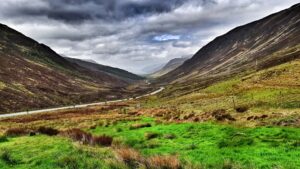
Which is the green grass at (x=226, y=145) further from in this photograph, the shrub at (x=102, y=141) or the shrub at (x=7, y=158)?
the shrub at (x=7, y=158)

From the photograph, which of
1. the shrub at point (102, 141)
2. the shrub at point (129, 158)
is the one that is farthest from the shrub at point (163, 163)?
the shrub at point (102, 141)

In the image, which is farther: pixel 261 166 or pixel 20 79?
pixel 20 79

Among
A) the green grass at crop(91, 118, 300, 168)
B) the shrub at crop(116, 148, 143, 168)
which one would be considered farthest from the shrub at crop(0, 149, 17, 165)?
the green grass at crop(91, 118, 300, 168)

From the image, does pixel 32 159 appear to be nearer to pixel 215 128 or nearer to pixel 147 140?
pixel 147 140

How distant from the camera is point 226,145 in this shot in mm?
23781

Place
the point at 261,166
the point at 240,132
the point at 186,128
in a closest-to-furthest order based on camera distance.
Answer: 1. the point at 261,166
2. the point at 240,132
3. the point at 186,128

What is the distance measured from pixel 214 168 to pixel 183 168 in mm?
1738

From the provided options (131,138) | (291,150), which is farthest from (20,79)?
(291,150)

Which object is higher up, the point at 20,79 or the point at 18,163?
the point at 20,79

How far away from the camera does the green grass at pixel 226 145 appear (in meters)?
19.1

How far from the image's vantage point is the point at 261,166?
17969 millimetres

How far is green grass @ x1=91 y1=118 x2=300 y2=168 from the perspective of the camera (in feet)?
62.8

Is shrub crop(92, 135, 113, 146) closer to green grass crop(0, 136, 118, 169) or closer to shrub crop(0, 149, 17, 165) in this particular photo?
green grass crop(0, 136, 118, 169)

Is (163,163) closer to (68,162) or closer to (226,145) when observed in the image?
(68,162)
